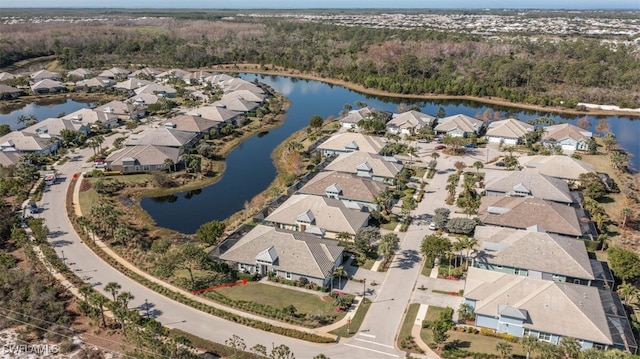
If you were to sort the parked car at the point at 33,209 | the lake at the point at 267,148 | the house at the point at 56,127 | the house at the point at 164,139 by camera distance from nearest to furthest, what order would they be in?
the parked car at the point at 33,209
the lake at the point at 267,148
the house at the point at 164,139
the house at the point at 56,127

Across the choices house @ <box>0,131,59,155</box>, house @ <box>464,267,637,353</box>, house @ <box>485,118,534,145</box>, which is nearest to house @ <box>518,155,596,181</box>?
house @ <box>485,118,534,145</box>

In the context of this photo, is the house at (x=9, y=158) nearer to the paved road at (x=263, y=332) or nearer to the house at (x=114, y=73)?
the paved road at (x=263, y=332)

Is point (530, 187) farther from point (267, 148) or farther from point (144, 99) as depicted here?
point (144, 99)

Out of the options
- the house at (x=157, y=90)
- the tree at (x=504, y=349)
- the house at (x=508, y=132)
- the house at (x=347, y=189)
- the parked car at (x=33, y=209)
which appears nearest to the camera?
the tree at (x=504, y=349)

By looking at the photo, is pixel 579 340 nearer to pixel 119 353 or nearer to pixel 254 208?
pixel 119 353

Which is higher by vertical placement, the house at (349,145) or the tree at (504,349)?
the house at (349,145)

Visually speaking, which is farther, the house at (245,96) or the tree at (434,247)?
the house at (245,96)

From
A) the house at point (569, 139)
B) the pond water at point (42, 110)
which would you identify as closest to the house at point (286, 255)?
the house at point (569, 139)
